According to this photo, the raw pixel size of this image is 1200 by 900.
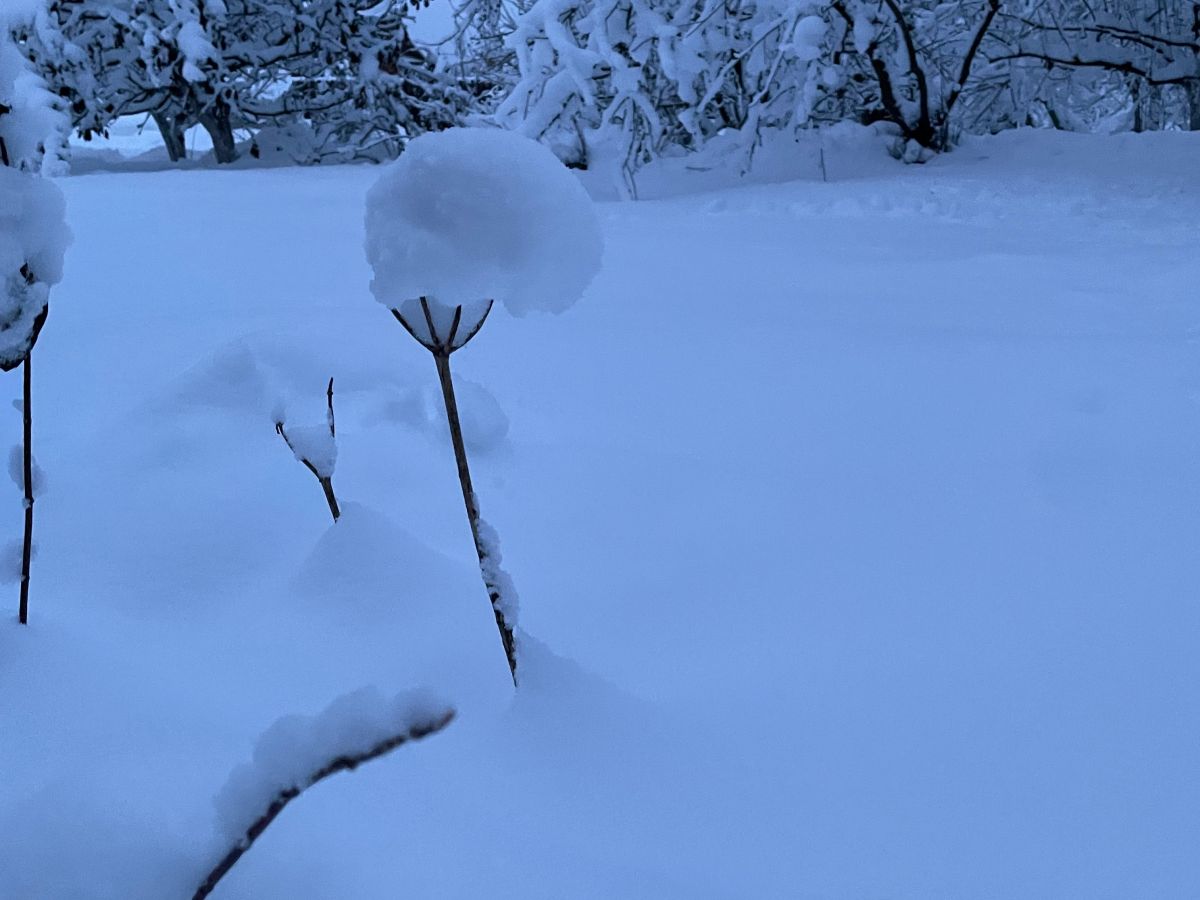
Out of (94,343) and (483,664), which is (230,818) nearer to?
(483,664)

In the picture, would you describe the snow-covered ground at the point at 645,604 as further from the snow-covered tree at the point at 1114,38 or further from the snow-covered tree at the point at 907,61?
the snow-covered tree at the point at 1114,38

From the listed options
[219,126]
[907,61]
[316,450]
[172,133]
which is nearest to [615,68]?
[907,61]

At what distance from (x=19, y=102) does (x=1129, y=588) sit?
3.40ft

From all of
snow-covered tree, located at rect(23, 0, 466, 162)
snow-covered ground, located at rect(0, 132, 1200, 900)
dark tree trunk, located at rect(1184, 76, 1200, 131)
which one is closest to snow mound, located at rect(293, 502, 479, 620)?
snow-covered ground, located at rect(0, 132, 1200, 900)

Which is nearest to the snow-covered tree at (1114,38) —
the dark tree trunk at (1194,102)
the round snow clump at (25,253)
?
the dark tree trunk at (1194,102)

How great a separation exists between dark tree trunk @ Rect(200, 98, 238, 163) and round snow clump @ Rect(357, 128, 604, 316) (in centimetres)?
840

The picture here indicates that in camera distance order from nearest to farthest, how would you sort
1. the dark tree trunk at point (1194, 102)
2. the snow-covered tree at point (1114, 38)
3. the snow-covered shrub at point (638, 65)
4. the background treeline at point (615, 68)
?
the snow-covered shrub at point (638, 65)
the background treeline at point (615, 68)
the snow-covered tree at point (1114, 38)
the dark tree trunk at point (1194, 102)

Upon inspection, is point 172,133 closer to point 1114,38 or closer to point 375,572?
point 1114,38

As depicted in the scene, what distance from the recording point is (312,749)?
0.40m

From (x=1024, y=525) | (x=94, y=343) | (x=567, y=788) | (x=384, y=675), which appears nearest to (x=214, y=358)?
(x=94, y=343)

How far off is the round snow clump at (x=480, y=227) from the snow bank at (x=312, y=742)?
9.9 inches

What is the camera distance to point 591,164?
4.70 meters

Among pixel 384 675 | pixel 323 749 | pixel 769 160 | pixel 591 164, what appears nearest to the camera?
pixel 323 749

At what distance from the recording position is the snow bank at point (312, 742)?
0.39 metres
